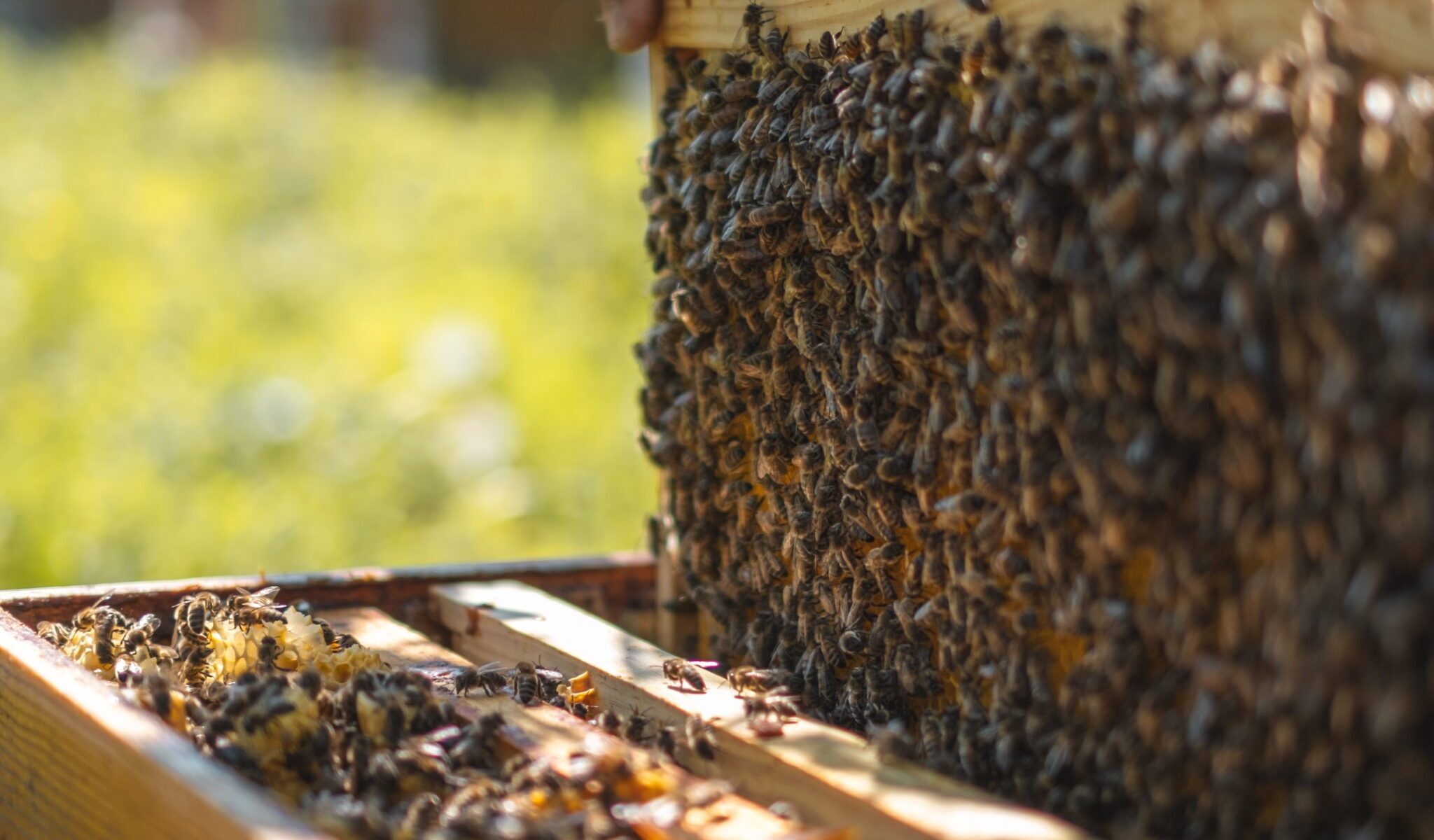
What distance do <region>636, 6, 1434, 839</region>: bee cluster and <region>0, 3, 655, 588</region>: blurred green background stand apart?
4736 mm

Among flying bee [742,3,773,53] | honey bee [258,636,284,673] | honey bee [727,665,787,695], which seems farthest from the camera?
flying bee [742,3,773,53]

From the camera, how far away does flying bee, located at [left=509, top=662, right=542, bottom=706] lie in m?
3.02

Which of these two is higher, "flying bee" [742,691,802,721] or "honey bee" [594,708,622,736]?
"flying bee" [742,691,802,721]

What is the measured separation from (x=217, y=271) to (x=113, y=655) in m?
Result: 8.16

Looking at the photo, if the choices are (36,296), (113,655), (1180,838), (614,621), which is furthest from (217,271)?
(1180,838)

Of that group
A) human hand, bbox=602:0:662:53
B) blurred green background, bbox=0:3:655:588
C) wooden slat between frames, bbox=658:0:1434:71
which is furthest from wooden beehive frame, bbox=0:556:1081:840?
blurred green background, bbox=0:3:655:588

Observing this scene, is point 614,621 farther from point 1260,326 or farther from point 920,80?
point 1260,326

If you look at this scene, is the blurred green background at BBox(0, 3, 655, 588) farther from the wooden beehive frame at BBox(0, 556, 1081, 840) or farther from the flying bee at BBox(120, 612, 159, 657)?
the flying bee at BBox(120, 612, 159, 657)

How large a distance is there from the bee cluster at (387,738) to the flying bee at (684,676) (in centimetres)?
14

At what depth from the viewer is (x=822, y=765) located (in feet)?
8.04

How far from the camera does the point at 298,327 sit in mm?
10484

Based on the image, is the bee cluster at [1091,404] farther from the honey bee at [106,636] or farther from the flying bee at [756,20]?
the honey bee at [106,636]

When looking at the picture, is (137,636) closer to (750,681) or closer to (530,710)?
(530,710)

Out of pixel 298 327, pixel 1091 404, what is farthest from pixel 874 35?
pixel 298 327
